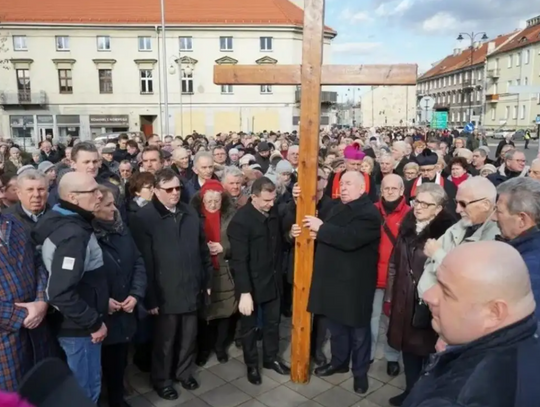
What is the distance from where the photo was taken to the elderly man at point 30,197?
386 centimetres

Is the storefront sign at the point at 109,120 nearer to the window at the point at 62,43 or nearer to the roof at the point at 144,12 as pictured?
the window at the point at 62,43

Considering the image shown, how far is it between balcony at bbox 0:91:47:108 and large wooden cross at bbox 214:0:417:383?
40.4 m

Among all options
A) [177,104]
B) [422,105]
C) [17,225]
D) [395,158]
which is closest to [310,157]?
[17,225]

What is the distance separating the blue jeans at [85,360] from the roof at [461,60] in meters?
73.1

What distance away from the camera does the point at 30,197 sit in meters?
3.86

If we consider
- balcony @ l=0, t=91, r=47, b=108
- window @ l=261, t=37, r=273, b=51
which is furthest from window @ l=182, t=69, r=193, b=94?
balcony @ l=0, t=91, r=47, b=108

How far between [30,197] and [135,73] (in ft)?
126

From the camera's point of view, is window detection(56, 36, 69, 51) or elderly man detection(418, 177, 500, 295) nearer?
elderly man detection(418, 177, 500, 295)

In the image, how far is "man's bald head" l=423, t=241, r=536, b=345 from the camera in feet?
4.97

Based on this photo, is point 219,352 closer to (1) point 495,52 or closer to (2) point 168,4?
(2) point 168,4

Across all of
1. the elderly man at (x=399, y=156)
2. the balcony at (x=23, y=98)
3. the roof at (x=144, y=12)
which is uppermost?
the roof at (x=144, y=12)

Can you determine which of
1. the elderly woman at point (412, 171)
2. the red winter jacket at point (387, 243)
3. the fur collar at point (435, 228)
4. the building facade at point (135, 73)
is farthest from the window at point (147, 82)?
the fur collar at point (435, 228)

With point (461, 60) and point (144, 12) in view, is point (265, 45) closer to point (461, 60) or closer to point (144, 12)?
point (144, 12)

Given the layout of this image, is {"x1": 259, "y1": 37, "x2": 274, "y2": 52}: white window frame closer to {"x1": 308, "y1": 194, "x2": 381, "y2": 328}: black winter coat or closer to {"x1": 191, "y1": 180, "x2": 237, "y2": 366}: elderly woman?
{"x1": 191, "y1": 180, "x2": 237, "y2": 366}: elderly woman
